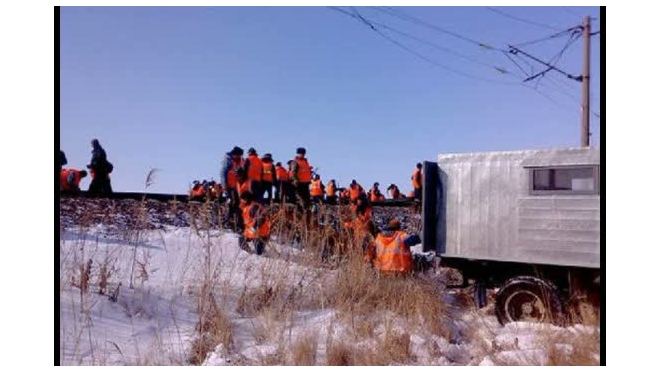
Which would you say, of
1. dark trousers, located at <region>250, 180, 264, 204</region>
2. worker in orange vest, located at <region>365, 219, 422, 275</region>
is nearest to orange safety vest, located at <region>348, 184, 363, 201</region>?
dark trousers, located at <region>250, 180, 264, 204</region>

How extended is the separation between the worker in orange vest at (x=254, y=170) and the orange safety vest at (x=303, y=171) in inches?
39.2

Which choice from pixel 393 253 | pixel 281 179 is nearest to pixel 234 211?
pixel 281 179

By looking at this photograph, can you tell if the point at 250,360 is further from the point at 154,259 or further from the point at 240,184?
the point at 240,184

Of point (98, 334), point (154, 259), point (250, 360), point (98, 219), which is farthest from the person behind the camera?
point (98, 219)

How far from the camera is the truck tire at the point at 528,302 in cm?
575

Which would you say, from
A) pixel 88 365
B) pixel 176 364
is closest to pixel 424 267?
pixel 176 364

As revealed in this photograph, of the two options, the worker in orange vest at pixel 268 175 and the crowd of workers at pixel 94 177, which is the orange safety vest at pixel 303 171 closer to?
the worker in orange vest at pixel 268 175

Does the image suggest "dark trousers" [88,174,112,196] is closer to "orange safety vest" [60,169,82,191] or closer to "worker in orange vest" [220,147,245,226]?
"orange safety vest" [60,169,82,191]

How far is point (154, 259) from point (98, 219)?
7.31ft

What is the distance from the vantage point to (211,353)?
4512 mm

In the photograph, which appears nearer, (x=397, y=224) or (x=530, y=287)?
(x=530, y=287)

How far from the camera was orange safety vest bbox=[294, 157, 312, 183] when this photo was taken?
11609mm

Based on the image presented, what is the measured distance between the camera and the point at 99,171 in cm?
1018
